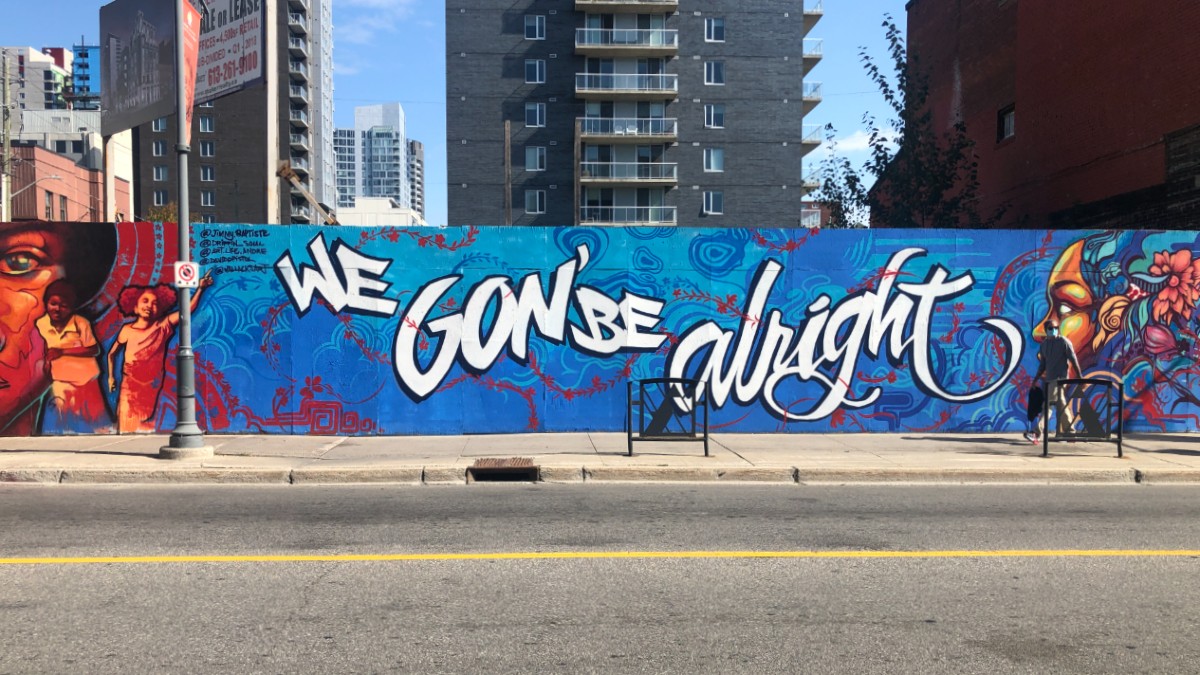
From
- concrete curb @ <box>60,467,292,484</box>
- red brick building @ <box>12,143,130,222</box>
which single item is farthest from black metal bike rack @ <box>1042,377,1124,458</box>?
red brick building @ <box>12,143,130,222</box>

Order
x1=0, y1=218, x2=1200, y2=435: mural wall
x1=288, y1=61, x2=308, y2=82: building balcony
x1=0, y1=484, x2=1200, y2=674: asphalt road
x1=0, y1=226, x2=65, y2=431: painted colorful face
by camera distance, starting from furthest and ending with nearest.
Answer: x1=288, y1=61, x2=308, y2=82: building balcony → x1=0, y1=218, x2=1200, y2=435: mural wall → x1=0, y1=226, x2=65, y2=431: painted colorful face → x1=0, y1=484, x2=1200, y2=674: asphalt road

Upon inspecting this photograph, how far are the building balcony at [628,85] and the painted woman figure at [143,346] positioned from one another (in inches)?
1865

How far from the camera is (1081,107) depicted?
19297 millimetres

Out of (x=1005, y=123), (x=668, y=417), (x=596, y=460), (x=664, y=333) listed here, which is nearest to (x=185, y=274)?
(x=596, y=460)

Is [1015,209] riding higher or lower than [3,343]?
higher

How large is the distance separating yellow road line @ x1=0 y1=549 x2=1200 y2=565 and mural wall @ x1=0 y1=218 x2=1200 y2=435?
609 cm

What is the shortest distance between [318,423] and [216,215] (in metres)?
75.8

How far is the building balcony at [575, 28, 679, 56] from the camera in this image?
56594 millimetres

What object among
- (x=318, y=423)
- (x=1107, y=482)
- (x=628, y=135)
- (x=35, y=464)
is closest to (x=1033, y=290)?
(x=1107, y=482)

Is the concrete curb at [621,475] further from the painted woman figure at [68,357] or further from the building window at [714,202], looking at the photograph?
the building window at [714,202]

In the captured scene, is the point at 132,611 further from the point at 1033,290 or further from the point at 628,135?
the point at 628,135

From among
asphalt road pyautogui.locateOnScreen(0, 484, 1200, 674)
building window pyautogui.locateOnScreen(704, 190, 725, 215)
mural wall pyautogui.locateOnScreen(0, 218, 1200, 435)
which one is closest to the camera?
asphalt road pyautogui.locateOnScreen(0, 484, 1200, 674)

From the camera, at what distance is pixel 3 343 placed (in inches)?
463

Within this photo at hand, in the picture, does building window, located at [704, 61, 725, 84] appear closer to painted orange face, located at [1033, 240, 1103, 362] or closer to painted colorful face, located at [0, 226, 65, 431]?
painted orange face, located at [1033, 240, 1103, 362]
